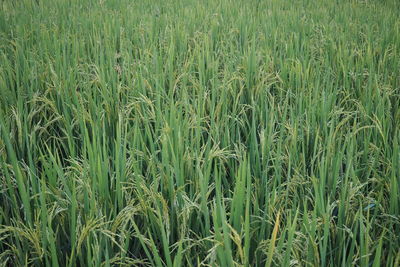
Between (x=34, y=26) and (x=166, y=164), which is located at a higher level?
(x=34, y=26)

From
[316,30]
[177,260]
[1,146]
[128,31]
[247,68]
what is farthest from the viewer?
[316,30]

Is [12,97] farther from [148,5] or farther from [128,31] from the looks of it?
[148,5]

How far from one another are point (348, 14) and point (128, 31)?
274cm

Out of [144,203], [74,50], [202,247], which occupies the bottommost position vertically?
[202,247]

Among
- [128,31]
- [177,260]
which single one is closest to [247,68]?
[128,31]

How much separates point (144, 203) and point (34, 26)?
264 cm

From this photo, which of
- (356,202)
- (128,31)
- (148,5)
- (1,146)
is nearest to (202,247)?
(356,202)

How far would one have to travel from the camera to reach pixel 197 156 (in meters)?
1.09

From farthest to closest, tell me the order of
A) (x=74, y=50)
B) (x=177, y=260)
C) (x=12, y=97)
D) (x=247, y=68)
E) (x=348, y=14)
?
(x=348, y=14) < (x=74, y=50) < (x=247, y=68) < (x=12, y=97) < (x=177, y=260)

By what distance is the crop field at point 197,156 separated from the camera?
89 centimetres

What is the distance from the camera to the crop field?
0.89 metres

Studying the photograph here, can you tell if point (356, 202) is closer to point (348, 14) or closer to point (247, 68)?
point (247, 68)

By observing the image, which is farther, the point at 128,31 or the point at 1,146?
the point at 128,31

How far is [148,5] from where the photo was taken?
4.58 meters
